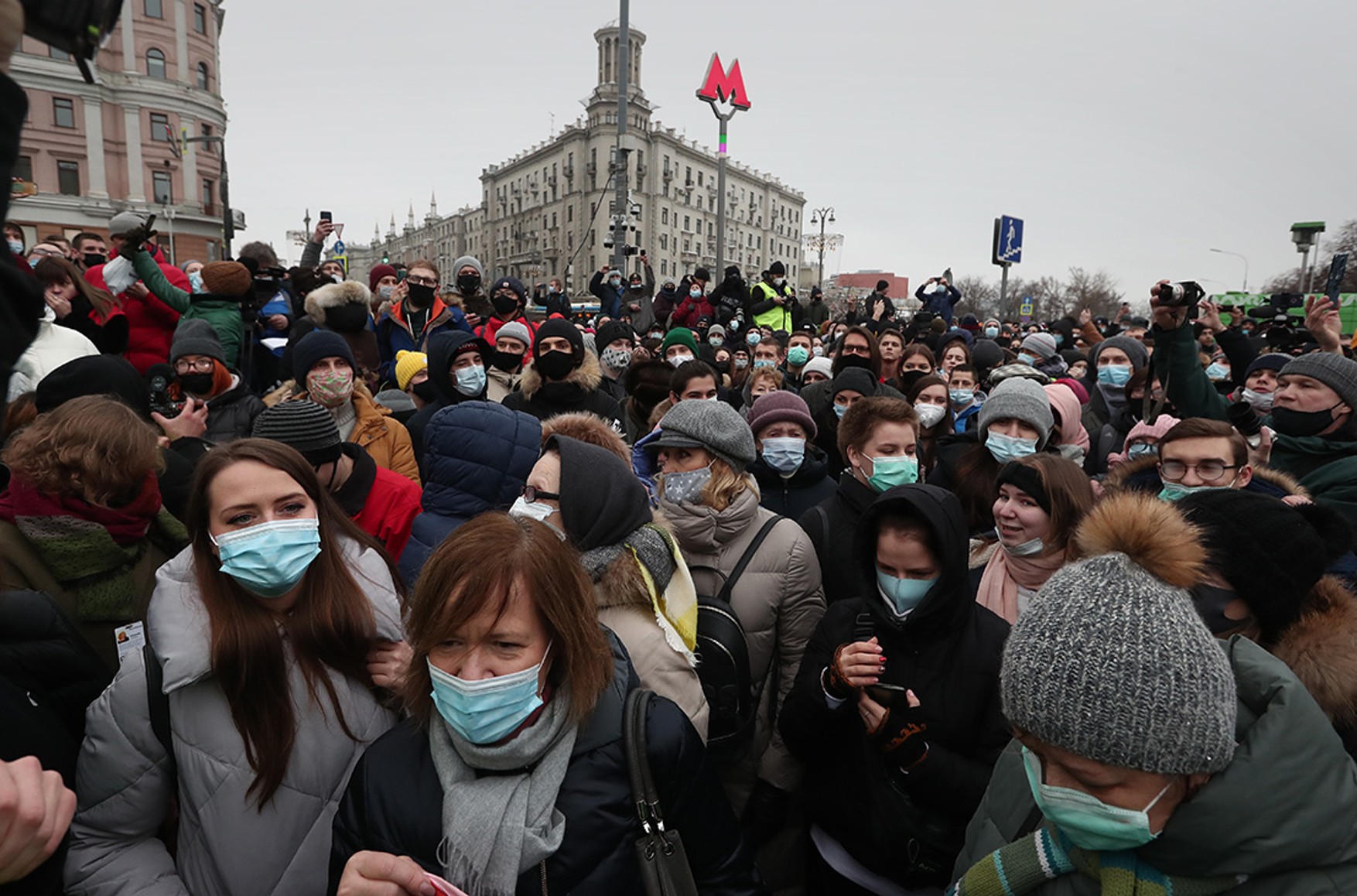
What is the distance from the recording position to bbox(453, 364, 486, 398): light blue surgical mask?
5492mm

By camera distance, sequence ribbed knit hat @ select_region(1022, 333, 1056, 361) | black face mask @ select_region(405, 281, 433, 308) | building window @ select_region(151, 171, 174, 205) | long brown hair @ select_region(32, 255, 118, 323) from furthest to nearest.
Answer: building window @ select_region(151, 171, 174, 205) → ribbed knit hat @ select_region(1022, 333, 1056, 361) → black face mask @ select_region(405, 281, 433, 308) → long brown hair @ select_region(32, 255, 118, 323)

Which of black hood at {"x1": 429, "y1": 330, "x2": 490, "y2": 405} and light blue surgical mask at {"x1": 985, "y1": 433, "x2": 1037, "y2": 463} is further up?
black hood at {"x1": 429, "y1": 330, "x2": 490, "y2": 405}

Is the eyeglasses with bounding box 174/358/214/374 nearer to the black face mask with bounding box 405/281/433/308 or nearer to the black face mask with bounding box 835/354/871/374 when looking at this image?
the black face mask with bounding box 405/281/433/308

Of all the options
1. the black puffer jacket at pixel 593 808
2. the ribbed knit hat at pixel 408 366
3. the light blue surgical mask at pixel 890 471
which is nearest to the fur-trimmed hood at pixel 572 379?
the ribbed knit hat at pixel 408 366

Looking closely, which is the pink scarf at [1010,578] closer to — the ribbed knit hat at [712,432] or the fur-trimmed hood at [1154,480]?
the fur-trimmed hood at [1154,480]

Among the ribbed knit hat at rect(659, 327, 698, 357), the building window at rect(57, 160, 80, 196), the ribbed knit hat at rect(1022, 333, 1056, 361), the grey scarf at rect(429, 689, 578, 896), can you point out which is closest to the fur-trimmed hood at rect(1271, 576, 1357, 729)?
the grey scarf at rect(429, 689, 578, 896)

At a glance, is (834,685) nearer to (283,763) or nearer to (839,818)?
(839,818)

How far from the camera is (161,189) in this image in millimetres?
48875

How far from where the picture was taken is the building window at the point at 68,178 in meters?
45.2

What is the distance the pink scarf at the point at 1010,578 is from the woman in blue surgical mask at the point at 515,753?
171 centimetres

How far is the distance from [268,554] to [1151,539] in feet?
7.64

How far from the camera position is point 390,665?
88.3 inches

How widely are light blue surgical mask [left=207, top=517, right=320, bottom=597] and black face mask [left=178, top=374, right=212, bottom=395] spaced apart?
3.30 meters

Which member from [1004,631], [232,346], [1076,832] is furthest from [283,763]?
[232,346]
